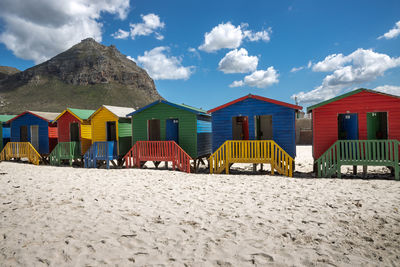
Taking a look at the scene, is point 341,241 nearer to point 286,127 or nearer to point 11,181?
point 286,127

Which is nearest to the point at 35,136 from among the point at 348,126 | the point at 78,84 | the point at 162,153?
the point at 162,153

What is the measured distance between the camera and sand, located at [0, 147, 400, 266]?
379 centimetres

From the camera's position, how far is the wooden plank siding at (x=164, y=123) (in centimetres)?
1307

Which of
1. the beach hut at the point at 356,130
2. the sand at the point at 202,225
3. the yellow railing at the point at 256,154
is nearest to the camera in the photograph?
the sand at the point at 202,225

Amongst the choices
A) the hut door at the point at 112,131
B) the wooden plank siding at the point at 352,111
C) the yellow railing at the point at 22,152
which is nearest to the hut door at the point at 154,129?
the hut door at the point at 112,131

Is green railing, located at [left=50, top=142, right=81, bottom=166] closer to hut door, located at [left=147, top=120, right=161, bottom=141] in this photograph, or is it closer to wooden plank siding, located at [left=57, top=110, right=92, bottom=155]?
wooden plank siding, located at [left=57, top=110, right=92, bottom=155]

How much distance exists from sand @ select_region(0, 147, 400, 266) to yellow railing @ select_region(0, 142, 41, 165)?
963cm

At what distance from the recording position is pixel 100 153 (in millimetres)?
14219

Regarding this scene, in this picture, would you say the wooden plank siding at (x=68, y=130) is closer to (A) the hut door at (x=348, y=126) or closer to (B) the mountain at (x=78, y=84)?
(A) the hut door at (x=348, y=126)

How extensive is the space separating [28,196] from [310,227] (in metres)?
7.59

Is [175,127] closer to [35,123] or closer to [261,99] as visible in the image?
[261,99]

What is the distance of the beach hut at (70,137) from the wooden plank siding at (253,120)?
865 cm

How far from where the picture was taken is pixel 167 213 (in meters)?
5.71

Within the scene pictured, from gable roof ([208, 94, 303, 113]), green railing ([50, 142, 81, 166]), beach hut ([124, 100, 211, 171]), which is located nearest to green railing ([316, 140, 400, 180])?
gable roof ([208, 94, 303, 113])
